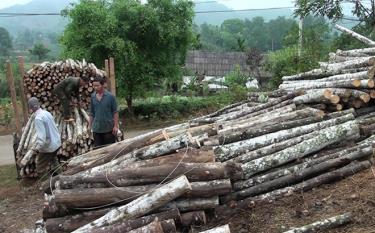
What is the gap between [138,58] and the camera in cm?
1684

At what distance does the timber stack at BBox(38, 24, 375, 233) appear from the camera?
16.6ft

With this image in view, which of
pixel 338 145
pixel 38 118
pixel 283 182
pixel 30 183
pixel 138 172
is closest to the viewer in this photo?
pixel 138 172

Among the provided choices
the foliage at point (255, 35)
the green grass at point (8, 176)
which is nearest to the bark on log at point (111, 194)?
the green grass at point (8, 176)

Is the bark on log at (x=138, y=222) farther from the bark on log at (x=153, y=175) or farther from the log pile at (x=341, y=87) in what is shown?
the log pile at (x=341, y=87)

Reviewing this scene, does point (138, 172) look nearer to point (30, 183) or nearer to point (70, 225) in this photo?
point (70, 225)

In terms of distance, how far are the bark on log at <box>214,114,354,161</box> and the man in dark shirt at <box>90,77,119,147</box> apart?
3.04m

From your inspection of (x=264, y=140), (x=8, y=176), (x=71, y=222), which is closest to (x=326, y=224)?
(x=264, y=140)

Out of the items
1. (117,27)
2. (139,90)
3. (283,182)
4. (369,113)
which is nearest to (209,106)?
(139,90)

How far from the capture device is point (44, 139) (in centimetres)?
873

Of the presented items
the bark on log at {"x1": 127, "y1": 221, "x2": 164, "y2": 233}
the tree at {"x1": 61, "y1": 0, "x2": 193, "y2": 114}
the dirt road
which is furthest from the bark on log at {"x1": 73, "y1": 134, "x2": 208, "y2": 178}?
the tree at {"x1": 61, "y1": 0, "x2": 193, "y2": 114}

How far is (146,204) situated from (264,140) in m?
2.01

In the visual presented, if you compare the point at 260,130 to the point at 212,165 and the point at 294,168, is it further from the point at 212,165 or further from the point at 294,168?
the point at 212,165

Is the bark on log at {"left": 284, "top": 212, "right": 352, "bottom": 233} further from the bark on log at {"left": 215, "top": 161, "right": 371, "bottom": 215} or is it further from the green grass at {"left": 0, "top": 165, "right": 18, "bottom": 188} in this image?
the green grass at {"left": 0, "top": 165, "right": 18, "bottom": 188}

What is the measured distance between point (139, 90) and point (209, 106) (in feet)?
10.6
